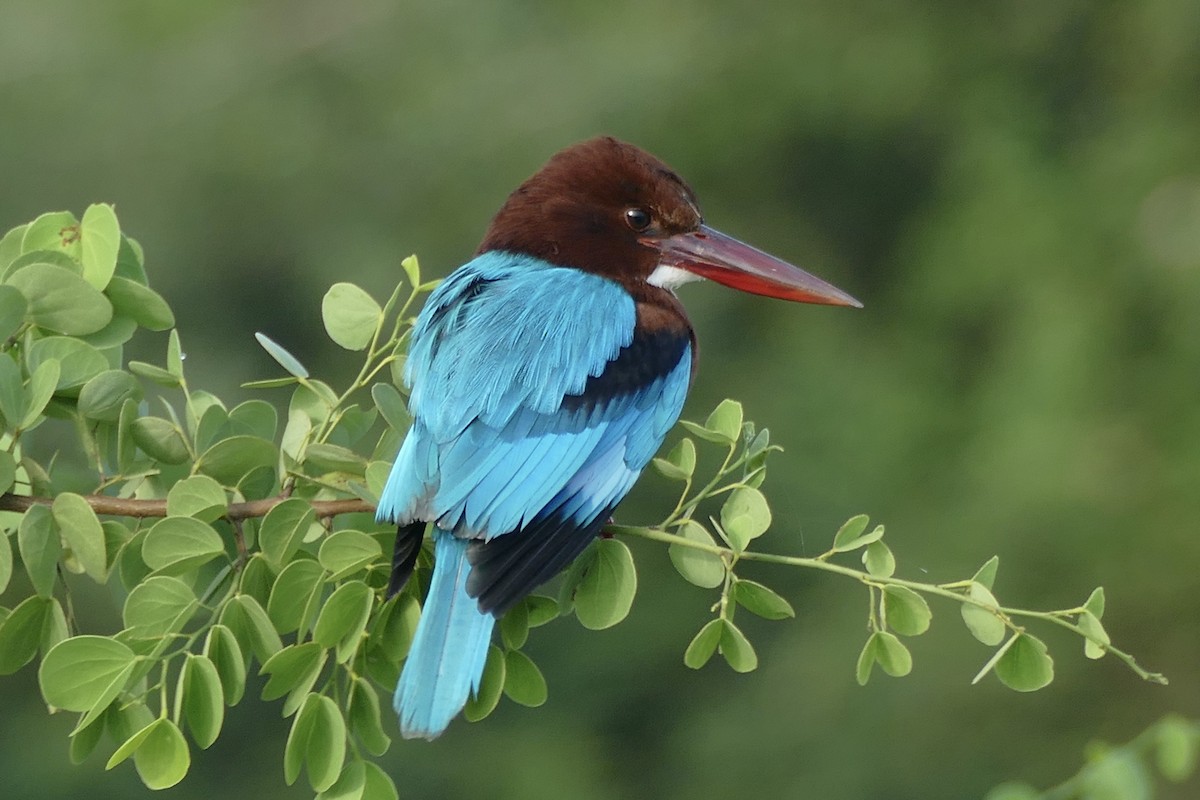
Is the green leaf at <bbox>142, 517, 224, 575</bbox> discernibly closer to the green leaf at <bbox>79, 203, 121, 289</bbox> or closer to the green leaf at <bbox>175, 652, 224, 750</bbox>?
the green leaf at <bbox>175, 652, 224, 750</bbox>

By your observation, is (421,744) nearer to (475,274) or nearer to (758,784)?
(758,784)

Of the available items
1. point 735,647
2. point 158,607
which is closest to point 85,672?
point 158,607

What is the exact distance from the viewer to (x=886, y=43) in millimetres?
7012

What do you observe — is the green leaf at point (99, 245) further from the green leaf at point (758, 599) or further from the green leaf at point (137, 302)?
the green leaf at point (758, 599)

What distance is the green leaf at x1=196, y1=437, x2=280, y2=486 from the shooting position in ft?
5.74

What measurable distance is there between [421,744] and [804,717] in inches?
54.5

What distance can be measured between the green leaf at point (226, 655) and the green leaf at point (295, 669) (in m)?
0.02

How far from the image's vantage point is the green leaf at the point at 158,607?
62.1 inches

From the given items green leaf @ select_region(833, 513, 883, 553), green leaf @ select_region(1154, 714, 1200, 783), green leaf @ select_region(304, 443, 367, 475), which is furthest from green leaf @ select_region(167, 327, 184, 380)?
green leaf @ select_region(1154, 714, 1200, 783)

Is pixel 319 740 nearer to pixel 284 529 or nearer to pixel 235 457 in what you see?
pixel 284 529

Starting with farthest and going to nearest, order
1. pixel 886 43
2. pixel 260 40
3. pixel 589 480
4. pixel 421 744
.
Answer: pixel 886 43 → pixel 260 40 → pixel 421 744 → pixel 589 480

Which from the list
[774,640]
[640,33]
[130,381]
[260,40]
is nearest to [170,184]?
[260,40]

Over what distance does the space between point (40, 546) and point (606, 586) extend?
23.3 inches

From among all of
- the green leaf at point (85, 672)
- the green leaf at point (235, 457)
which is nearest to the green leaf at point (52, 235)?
the green leaf at point (235, 457)
